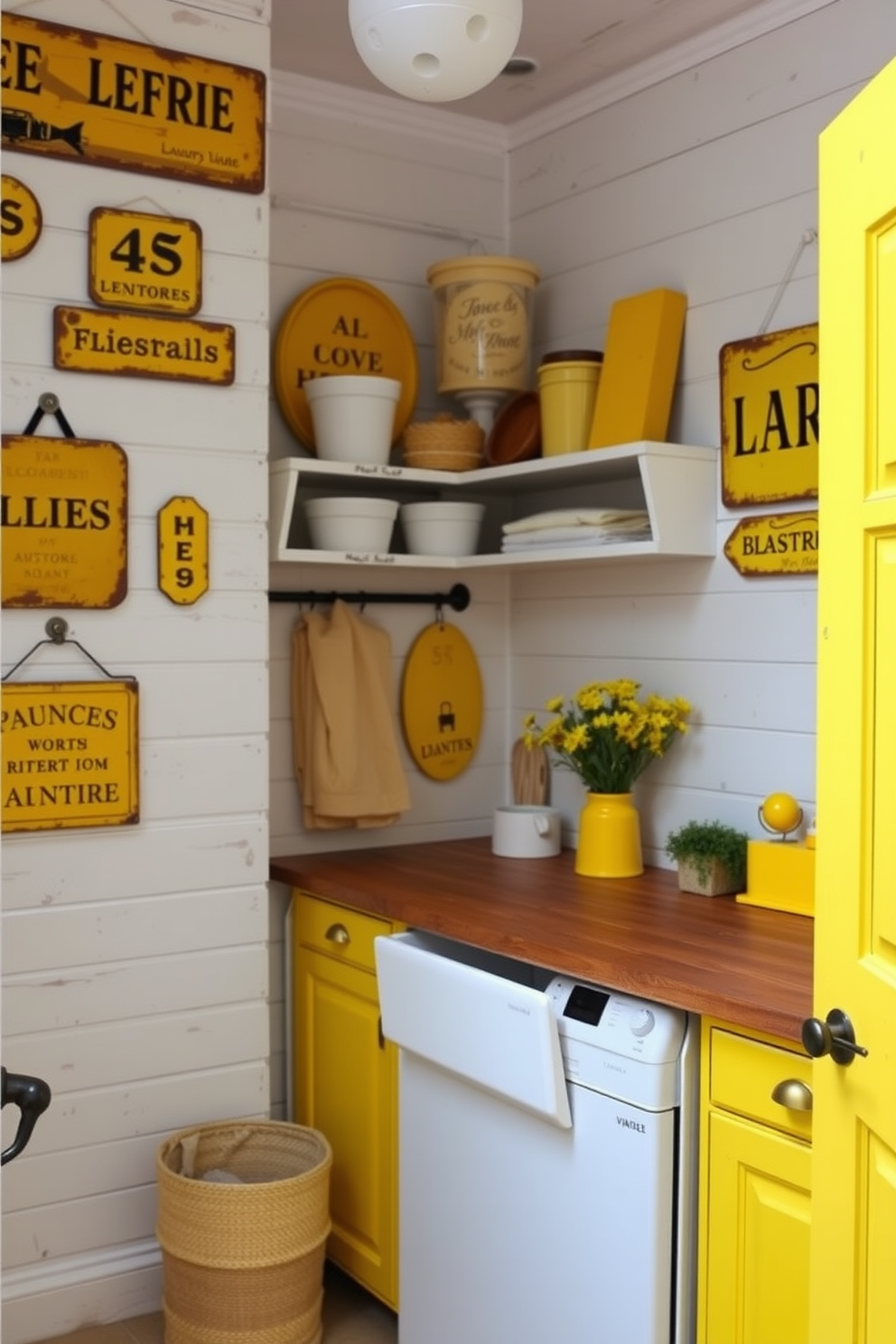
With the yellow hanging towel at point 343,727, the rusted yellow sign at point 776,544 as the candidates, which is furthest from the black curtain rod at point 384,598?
the rusted yellow sign at point 776,544

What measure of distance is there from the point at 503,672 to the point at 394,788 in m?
0.50

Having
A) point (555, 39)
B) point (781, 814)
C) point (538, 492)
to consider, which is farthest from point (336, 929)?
point (555, 39)

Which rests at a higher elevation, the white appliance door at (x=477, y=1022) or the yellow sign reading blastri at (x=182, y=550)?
the yellow sign reading blastri at (x=182, y=550)

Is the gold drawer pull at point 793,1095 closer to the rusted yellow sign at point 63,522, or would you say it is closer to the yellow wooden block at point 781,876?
the yellow wooden block at point 781,876

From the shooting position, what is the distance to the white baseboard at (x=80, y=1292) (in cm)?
263

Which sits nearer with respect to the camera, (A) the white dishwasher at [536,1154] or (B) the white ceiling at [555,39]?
(A) the white dishwasher at [536,1154]

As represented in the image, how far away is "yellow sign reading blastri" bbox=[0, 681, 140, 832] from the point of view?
8.37ft

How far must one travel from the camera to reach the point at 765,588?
279 cm

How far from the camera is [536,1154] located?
2.25 meters

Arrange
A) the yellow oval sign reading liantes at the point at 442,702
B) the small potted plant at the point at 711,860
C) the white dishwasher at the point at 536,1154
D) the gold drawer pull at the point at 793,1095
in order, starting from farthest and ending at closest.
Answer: the yellow oval sign reading liantes at the point at 442,702
the small potted plant at the point at 711,860
the white dishwasher at the point at 536,1154
the gold drawer pull at the point at 793,1095

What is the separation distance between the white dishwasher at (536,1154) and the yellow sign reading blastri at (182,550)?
0.76 m

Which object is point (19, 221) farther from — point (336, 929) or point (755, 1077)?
point (755, 1077)

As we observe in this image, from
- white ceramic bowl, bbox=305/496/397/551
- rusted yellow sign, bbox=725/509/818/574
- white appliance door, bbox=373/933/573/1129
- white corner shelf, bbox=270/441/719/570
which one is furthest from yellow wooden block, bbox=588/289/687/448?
white appliance door, bbox=373/933/573/1129

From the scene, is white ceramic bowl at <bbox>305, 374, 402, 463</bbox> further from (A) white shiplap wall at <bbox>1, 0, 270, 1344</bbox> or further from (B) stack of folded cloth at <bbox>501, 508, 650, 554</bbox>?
(B) stack of folded cloth at <bbox>501, 508, 650, 554</bbox>
